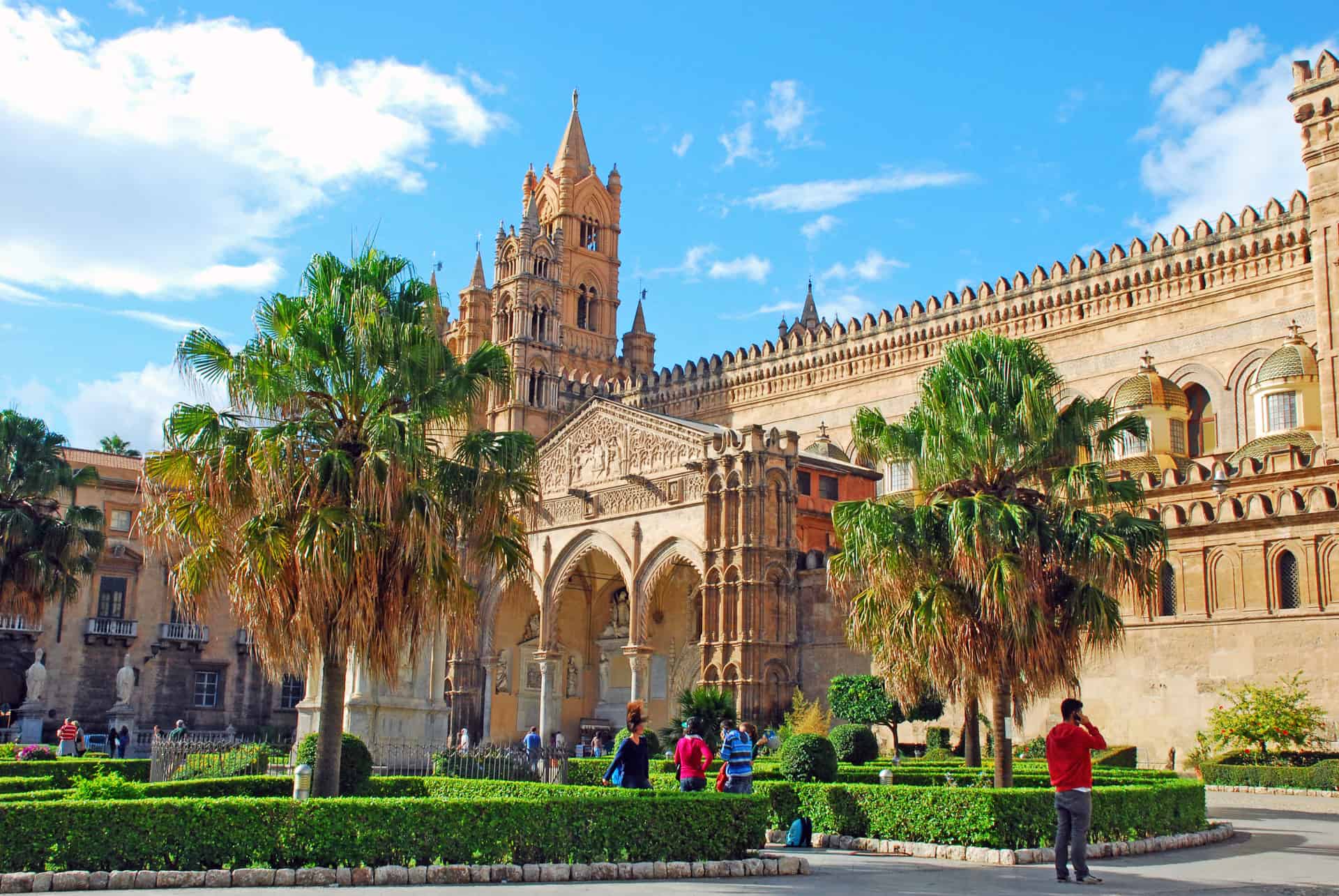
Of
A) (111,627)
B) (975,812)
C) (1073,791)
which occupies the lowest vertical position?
(975,812)

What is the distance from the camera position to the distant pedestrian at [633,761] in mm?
13956

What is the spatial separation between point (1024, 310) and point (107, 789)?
3814 centimetres

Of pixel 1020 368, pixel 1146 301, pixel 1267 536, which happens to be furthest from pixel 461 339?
pixel 1020 368

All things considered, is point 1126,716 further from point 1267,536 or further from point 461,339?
point 461,339

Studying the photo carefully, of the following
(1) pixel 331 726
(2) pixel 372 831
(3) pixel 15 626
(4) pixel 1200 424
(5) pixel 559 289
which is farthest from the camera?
(5) pixel 559 289

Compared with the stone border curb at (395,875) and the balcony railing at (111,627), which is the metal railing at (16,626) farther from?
the stone border curb at (395,875)

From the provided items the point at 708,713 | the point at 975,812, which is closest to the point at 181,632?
the point at 708,713

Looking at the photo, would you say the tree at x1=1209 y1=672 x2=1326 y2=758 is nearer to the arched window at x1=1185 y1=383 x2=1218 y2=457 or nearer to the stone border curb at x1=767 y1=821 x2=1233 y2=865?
the stone border curb at x1=767 y1=821 x2=1233 y2=865

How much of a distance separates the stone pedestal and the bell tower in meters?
20.6

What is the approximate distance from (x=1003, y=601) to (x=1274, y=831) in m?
5.37

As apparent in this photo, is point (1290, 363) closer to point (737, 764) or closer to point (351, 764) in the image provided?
point (737, 764)

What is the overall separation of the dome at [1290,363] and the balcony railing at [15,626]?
127ft

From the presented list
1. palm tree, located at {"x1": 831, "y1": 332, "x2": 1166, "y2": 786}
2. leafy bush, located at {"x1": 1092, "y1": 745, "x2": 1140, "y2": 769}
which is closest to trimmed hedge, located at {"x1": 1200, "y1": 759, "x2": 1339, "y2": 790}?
leafy bush, located at {"x1": 1092, "y1": 745, "x2": 1140, "y2": 769}

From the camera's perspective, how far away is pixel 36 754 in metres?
26.0
